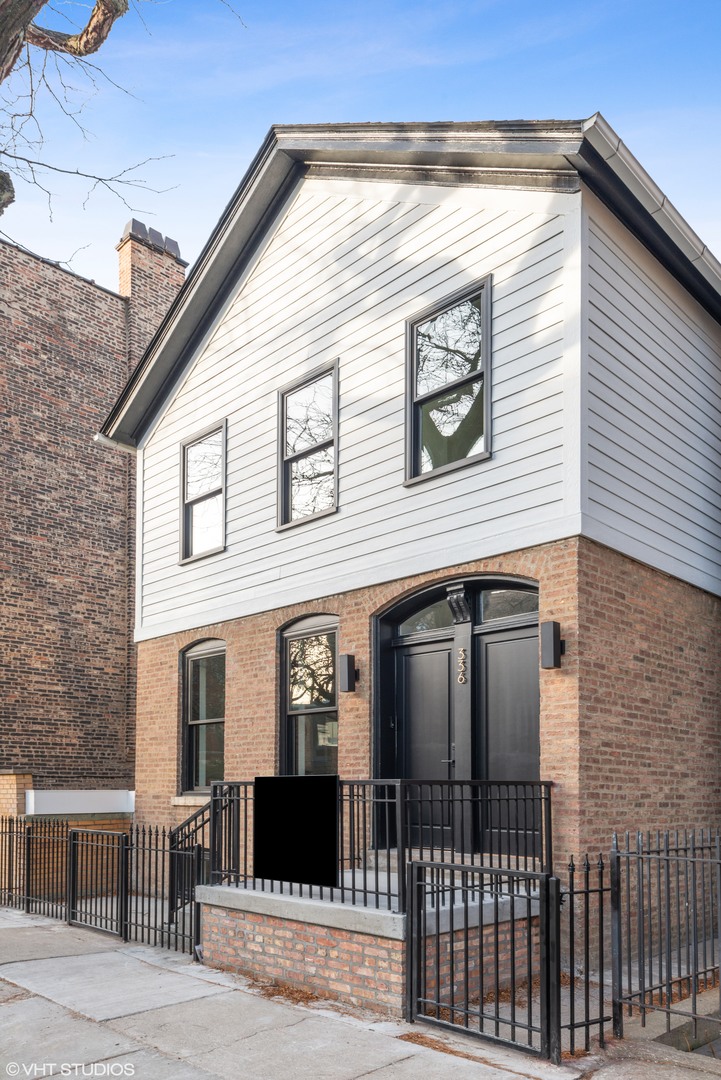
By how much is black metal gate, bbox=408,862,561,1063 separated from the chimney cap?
16.3m

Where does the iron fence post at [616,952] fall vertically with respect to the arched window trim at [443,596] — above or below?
below

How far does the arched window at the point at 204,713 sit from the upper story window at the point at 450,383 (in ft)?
15.0

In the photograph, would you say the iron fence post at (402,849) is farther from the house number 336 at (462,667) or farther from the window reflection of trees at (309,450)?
the window reflection of trees at (309,450)

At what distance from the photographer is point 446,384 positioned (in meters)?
10.3

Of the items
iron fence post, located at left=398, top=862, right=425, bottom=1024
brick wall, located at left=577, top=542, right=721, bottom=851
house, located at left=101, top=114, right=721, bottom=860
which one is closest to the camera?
iron fence post, located at left=398, top=862, right=425, bottom=1024

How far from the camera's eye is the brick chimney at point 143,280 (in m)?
20.7

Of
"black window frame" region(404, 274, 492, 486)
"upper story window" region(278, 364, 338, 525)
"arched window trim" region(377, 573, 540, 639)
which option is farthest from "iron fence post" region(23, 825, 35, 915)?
"black window frame" region(404, 274, 492, 486)

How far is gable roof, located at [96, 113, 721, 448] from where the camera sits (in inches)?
361

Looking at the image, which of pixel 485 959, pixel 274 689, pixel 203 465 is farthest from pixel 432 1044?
pixel 203 465

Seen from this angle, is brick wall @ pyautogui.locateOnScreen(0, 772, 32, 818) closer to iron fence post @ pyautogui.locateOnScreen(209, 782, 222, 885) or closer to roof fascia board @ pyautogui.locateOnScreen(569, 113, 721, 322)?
iron fence post @ pyautogui.locateOnScreen(209, 782, 222, 885)

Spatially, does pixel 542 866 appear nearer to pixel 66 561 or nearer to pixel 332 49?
pixel 332 49

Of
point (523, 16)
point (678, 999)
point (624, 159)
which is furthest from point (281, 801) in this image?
point (523, 16)

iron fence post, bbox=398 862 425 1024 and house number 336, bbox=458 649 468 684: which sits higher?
house number 336, bbox=458 649 468 684

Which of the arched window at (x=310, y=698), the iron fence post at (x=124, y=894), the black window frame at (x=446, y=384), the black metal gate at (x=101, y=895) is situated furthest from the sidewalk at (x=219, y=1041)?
the black window frame at (x=446, y=384)
